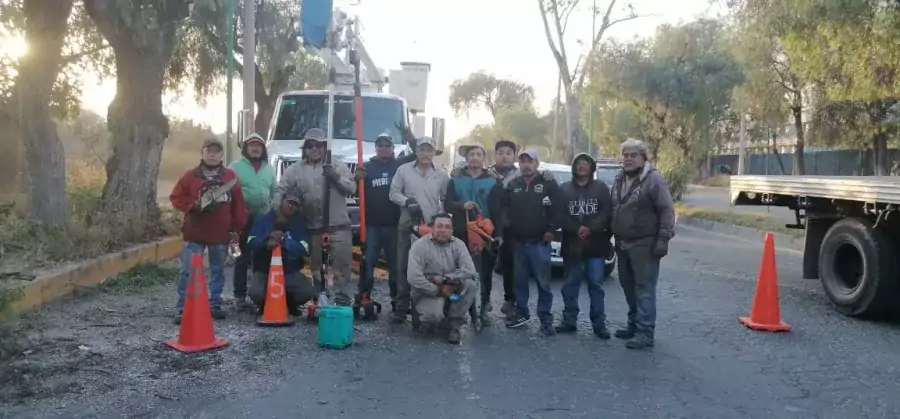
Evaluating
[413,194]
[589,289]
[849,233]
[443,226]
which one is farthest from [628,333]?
[849,233]

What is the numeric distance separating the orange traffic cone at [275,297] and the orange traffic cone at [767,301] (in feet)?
14.6

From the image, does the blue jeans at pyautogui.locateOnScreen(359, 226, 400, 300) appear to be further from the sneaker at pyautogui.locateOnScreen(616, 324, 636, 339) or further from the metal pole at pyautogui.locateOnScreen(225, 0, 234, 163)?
the metal pole at pyautogui.locateOnScreen(225, 0, 234, 163)

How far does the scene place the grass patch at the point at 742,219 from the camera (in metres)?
17.5

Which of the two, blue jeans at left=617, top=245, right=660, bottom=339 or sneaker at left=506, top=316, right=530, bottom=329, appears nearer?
blue jeans at left=617, top=245, right=660, bottom=339

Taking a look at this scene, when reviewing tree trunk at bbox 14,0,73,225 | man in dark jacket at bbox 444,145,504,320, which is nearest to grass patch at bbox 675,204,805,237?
man in dark jacket at bbox 444,145,504,320

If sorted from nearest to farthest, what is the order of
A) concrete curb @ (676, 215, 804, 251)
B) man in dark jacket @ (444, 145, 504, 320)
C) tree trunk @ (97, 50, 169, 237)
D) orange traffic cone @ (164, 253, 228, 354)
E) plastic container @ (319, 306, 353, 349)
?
orange traffic cone @ (164, 253, 228, 354) → plastic container @ (319, 306, 353, 349) → man in dark jacket @ (444, 145, 504, 320) → tree trunk @ (97, 50, 169, 237) → concrete curb @ (676, 215, 804, 251)

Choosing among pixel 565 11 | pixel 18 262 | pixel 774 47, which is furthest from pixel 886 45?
pixel 565 11

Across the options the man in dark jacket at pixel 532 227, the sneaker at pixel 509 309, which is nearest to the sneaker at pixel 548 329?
the man in dark jacket at pixel 532 227

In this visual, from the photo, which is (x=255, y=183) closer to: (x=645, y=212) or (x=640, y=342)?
(x=645, y=212)

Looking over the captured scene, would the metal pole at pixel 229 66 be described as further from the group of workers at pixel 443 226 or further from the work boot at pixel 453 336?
the work boot at pixel 453 336

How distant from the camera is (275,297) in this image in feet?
23.8

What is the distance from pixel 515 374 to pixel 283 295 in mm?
2542

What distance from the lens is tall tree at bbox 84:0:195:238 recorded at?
11008mm

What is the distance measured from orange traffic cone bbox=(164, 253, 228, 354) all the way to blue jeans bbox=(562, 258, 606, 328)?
10.1 ft
